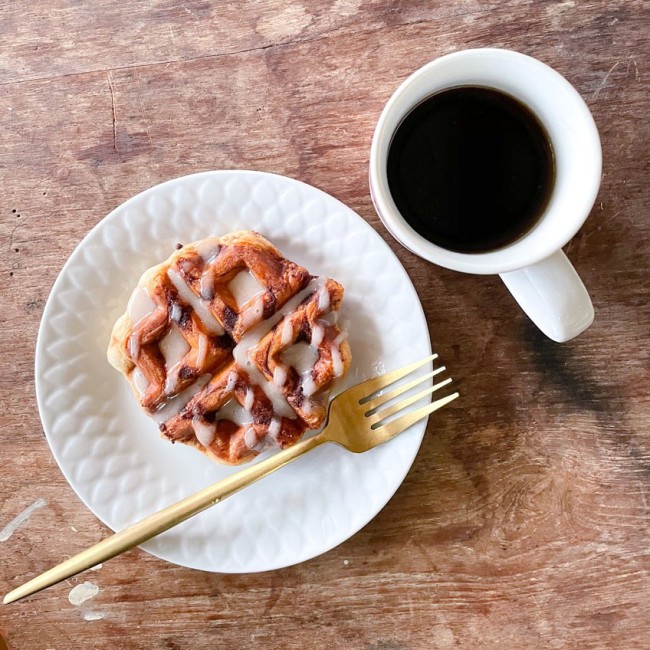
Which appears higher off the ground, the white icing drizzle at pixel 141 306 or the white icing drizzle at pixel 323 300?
the white icing drizzle at pixel 141 306

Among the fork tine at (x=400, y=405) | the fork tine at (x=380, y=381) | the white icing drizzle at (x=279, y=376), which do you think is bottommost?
the fork tine at (x=400, y=405)

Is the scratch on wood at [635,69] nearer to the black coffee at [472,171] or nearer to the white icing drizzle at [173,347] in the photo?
the black coffee at [472,171]

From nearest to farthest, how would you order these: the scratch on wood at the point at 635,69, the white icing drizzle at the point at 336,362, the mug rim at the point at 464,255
Answer: the mug rim at the point at 464,255 < the white icing drizzle at the point at 336,362 < the scratch on wood at the point at 635,69

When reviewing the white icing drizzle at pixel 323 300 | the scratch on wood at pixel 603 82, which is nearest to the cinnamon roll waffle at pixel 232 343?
the white icing drizzle at pixel 323 300

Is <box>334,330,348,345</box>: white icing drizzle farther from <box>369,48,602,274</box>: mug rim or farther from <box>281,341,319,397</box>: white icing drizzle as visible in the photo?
<box>369,48,602,274</box>: mug rim

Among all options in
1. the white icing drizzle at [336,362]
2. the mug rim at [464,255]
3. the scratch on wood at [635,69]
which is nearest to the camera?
the mug rim at [464,255]

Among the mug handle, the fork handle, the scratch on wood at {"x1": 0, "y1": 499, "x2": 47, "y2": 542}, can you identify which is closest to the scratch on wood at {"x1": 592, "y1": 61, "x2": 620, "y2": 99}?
the mug handle
